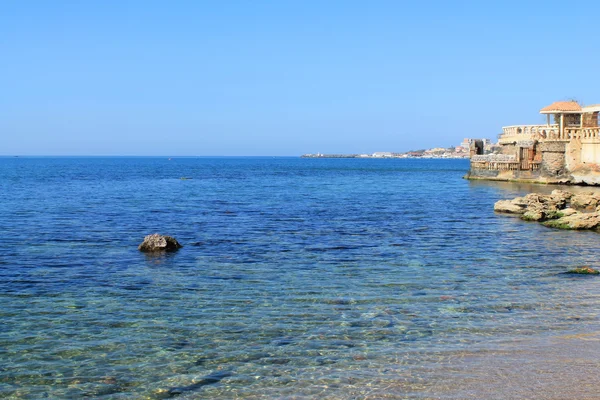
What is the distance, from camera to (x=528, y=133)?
65.7 meters

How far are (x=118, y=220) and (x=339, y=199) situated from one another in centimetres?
2043

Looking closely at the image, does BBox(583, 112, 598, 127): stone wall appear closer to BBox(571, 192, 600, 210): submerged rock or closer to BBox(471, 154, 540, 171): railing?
BBox(471, 154, 540, 171): railing

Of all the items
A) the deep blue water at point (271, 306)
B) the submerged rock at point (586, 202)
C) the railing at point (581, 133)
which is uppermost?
the railing at point (581, 133)

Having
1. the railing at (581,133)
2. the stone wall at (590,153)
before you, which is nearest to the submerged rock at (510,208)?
the stone wall at (590,153)

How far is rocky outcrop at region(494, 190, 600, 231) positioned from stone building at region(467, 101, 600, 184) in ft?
55.5

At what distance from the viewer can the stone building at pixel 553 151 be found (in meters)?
52.6

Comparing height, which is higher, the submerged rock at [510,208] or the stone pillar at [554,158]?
the stone pillar at [554,158]

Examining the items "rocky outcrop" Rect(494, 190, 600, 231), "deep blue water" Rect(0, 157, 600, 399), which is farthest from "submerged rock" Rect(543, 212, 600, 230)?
"deep blue water" Rect(0, 157, 600, 399)

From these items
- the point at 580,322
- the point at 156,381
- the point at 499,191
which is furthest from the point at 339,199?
the point at 156,381

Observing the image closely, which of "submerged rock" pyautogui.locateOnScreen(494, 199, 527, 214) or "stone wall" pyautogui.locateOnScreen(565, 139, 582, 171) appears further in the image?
"stone wall" pyautogui.locateOnScreen(565, 139, 582, 171)

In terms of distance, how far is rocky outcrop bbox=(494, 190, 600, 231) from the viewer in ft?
88.7

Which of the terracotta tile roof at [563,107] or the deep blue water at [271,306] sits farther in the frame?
the terracotta tile roof at [563,107]

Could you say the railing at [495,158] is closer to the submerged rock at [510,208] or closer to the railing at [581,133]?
the railing at [581,133]

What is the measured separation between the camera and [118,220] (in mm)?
30719
